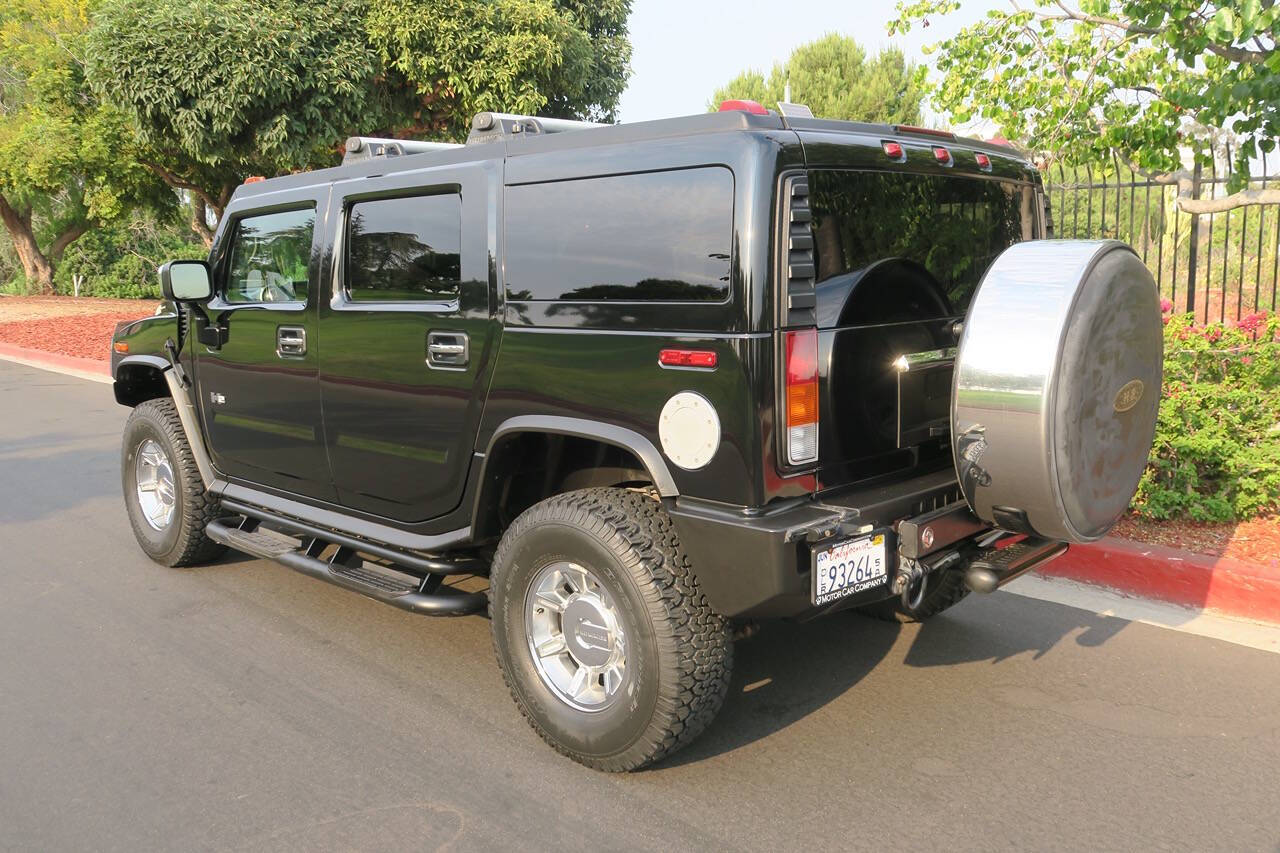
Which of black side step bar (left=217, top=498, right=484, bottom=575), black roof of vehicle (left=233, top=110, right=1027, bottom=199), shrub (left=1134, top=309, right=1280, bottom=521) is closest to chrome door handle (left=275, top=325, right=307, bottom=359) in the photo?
black roof of vehicle (left=233, top=110, right=1027, bottom=199)

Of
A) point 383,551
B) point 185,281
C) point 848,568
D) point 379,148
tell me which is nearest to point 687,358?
point 848,568

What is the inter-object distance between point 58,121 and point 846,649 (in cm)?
2245

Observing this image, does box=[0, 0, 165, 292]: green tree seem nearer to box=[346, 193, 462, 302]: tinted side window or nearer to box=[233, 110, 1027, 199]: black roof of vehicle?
box=[233, 110, 1027, 199]: black roof of vehicle

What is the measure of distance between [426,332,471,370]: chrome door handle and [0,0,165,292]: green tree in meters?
19.7

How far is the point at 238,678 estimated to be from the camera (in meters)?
4.11

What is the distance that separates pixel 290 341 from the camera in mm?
4406

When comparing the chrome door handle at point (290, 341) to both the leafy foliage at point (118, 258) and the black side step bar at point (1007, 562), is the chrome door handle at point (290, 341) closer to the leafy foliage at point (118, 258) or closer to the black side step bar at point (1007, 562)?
the black side step bar at point (1007, 562)

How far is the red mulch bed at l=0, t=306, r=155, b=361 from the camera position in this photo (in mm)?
17100

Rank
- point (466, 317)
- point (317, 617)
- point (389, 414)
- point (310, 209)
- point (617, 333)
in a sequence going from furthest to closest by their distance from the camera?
point (317, 617) → point (310, 209) → point (389, 414) → point (466, 317) → point (617, 333)

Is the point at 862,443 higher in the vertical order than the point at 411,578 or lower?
higher

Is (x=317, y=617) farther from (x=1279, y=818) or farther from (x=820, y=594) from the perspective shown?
(x=1279, y=818)

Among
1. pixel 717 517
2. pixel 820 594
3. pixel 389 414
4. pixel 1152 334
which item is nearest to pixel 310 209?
pixel 389 414

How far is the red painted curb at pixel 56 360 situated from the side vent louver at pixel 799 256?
13786 mm

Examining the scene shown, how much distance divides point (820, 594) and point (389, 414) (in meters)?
1.90
